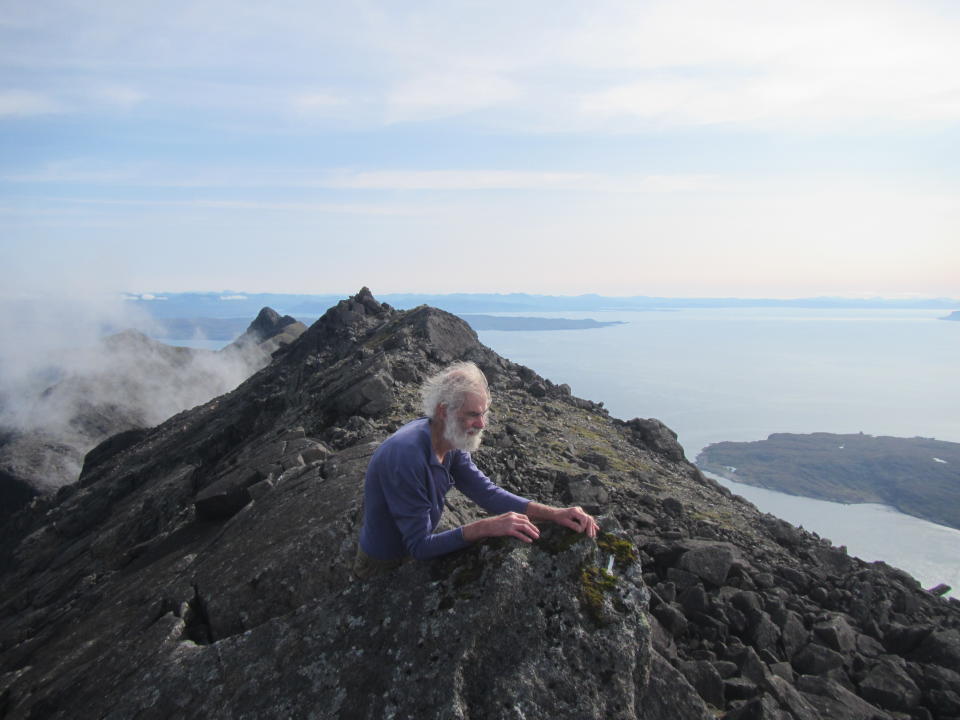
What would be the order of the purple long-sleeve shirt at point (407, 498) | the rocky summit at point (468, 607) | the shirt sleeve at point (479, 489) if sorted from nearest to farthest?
the rocky summit at point (468, 607), the purple long-sleeve shirt at point (407, 498), the shirt sleeve at point (479, 489)

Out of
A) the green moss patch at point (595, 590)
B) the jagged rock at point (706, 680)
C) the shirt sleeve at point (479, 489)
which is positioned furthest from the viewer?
the jagged rock at point (706, 680)

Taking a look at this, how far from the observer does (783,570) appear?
13.0 m

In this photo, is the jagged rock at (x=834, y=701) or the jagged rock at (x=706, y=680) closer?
the jagged rock at (x=706, y=680)

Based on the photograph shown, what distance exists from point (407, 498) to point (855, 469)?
15335cm

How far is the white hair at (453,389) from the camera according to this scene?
5785mm

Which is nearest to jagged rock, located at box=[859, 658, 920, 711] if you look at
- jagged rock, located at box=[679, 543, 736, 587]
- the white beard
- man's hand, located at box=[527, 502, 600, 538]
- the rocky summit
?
the rocky summit

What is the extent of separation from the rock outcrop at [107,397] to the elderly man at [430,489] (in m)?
61.5

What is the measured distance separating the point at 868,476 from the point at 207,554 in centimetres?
14774

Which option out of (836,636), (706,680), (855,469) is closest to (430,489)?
(706,680)

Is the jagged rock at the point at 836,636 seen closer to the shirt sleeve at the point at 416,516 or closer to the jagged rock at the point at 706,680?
the jagged rock at the point at 706,680

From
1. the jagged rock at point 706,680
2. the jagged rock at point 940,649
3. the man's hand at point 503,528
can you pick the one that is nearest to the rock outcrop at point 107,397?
the jagged rock at point 706,680

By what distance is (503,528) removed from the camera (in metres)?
5.65

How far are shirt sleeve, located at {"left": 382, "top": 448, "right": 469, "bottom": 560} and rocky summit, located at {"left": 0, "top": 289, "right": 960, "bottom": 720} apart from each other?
259mm

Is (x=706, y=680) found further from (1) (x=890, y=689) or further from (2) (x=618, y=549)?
(2) (x=618, y=549)
